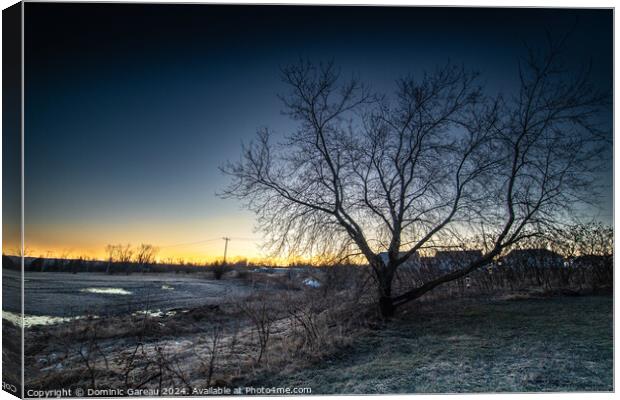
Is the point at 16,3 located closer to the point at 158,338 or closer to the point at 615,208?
the point at 158,338

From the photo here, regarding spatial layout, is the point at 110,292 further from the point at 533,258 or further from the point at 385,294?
the point at 533,258

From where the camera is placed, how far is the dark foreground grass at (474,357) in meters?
4.83

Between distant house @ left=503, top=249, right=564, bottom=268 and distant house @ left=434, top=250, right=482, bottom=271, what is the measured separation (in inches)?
30.6

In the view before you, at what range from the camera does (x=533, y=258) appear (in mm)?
7176

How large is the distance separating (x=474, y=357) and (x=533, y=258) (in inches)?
106

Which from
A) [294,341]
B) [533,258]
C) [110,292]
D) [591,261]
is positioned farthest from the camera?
[533,258]

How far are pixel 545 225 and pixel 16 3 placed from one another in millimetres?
7241

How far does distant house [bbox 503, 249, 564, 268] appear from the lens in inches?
270

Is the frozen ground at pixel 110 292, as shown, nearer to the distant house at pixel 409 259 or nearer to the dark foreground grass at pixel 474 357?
the dark foreground grass at pixel 474 357

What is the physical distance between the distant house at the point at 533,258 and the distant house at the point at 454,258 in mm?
777

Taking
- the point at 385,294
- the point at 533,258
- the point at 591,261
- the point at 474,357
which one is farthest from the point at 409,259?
the point at 591,261

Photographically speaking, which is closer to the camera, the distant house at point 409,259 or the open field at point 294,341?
the open field at point 294,341

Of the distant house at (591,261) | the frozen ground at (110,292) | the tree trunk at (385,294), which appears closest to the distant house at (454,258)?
the tree trunk at (385,294)

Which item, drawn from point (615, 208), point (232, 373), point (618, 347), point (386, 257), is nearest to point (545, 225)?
point (615, 208)
